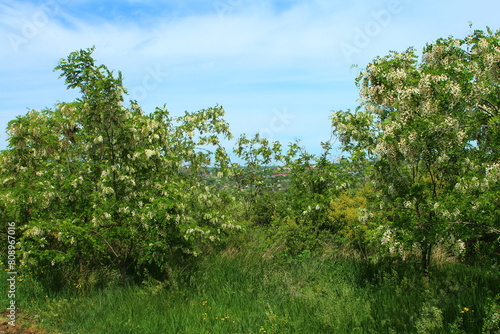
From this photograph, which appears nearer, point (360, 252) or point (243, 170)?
point (360, 252)

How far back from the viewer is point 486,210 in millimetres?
5348

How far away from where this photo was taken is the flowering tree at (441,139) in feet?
17.8

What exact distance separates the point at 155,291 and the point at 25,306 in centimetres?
271

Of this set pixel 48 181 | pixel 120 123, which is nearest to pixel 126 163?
pixel 120 123

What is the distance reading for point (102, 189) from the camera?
7.15 metres

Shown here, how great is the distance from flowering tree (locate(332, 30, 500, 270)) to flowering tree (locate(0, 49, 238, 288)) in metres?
3.81

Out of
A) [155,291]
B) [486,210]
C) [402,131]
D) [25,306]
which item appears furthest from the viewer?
[25,306]

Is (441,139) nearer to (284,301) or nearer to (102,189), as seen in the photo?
(284,301)

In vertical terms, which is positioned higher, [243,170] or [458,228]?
[243,170]

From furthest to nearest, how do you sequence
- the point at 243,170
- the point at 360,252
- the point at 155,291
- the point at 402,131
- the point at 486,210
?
the point at 243,170 < the point at 360,252 < the point at 155,291 < the point at 402,131 < the point at 486,210

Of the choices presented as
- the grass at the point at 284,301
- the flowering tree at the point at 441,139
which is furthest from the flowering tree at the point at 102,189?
the flowering tree at the point at 441,139

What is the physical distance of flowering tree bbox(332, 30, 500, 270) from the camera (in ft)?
17.8

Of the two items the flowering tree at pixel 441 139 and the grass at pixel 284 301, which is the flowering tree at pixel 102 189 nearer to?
the grass at pixel 284 301

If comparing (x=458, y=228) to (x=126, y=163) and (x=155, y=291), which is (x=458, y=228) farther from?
(x=126, y=163)
